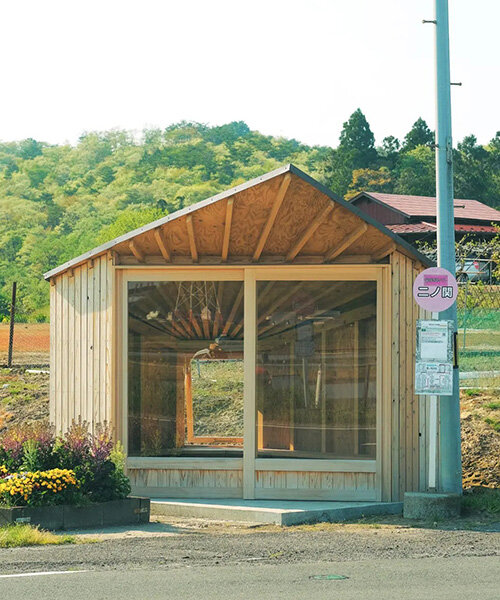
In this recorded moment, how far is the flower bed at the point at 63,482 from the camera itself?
10336 millimetres

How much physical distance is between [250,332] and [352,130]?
79.3 metres

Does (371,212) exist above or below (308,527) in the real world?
above

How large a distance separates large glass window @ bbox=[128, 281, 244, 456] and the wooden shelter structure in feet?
0.05

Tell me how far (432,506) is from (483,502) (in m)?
1.09

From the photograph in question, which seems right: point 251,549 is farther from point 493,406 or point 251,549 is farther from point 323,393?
point 493,406

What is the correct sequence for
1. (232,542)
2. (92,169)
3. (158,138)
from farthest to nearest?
(158,138) → (92,169) → (232,542)

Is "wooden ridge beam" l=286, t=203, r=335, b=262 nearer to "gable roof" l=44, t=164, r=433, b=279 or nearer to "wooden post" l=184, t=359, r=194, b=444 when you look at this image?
"gable roof" l=44, t=164, r=433, b=279

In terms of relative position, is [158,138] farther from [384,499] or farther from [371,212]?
[384,499]

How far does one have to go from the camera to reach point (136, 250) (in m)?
12.5

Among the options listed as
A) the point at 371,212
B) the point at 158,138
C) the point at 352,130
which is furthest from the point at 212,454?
the point at 158,138

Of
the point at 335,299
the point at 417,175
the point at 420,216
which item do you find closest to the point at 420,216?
the point at 420,216

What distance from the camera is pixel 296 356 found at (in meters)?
12.8

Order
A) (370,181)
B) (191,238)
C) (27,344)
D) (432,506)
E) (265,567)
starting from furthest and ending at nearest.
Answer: (370,181)
(27,344)
(191,238)
(432,506)
(265,567)

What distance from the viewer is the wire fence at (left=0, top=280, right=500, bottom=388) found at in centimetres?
1744
